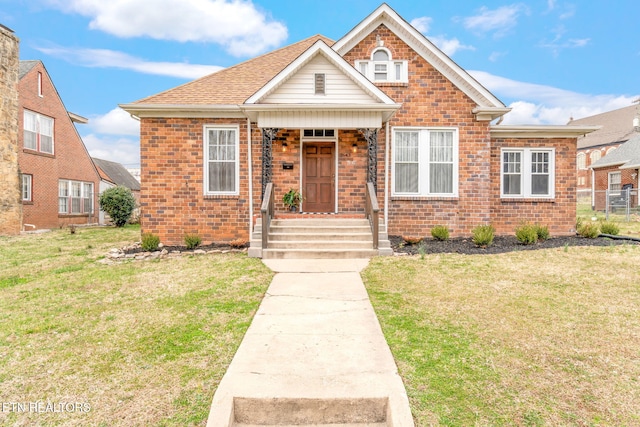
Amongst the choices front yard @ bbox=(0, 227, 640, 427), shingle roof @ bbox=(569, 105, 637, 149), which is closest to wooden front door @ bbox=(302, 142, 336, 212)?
front yard @ bbox=(0, 227, 640, 427)

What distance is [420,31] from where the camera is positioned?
447 inches

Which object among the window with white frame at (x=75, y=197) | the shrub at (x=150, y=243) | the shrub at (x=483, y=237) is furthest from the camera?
the window with white frame at (x=75, y=197)

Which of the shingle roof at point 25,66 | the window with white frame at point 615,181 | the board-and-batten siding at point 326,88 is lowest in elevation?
the window with white frame at point 615,181

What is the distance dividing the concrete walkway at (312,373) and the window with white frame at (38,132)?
20092 millimetres

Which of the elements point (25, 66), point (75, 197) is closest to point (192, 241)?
point (75, 197)

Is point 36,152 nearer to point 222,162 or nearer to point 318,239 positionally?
point 222,162

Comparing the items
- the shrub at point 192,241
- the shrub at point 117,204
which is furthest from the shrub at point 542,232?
the shrub at point 117,204

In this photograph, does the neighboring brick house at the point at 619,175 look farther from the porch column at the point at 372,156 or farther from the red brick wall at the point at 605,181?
the porch column at the point at 372,156

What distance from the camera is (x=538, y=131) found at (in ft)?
39.5

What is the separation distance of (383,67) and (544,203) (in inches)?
278

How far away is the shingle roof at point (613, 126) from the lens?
43.2m

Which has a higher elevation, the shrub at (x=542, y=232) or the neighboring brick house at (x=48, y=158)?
the neighboring brick house at (x=48, y=158)

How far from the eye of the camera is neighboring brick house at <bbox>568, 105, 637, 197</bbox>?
43188 mm

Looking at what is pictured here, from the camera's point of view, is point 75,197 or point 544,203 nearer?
point 544,203
